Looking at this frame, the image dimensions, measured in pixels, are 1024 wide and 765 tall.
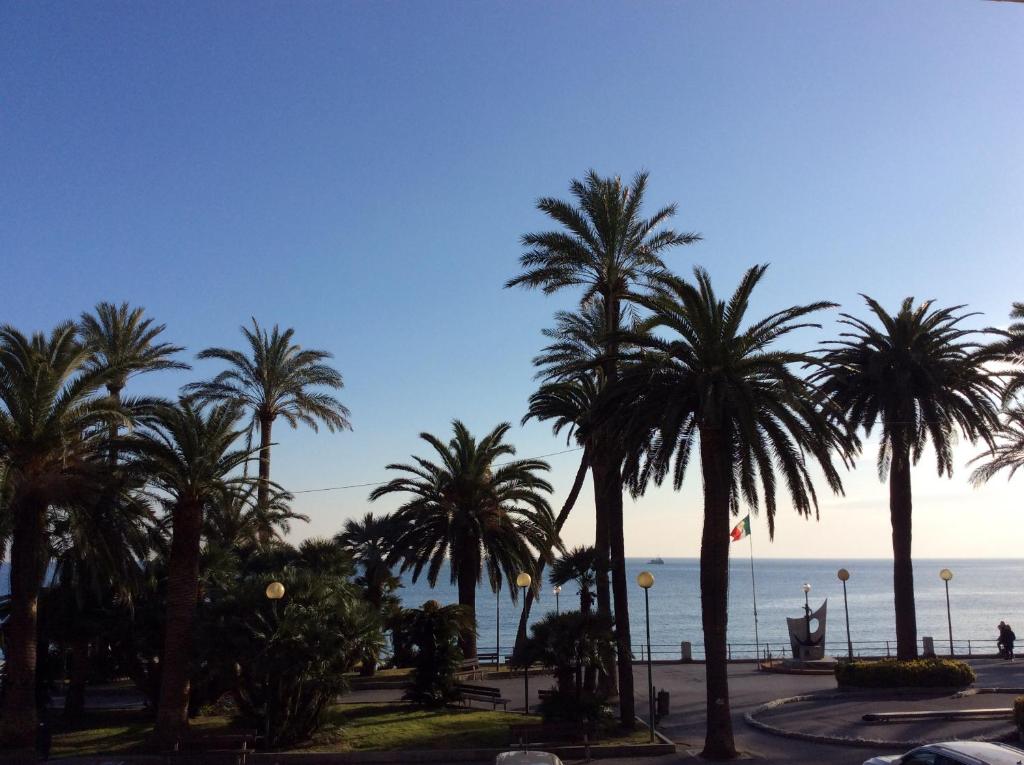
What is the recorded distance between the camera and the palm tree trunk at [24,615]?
2084 cm

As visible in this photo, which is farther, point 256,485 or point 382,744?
point 256,485

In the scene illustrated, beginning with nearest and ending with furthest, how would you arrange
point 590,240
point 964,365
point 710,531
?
point 710,531
point 590,240
point 964,365

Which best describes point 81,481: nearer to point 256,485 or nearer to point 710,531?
point 256,485

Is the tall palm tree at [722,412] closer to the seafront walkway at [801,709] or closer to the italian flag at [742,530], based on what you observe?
the seafront walkway at [801,709]

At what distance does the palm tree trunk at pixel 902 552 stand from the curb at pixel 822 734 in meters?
2.96

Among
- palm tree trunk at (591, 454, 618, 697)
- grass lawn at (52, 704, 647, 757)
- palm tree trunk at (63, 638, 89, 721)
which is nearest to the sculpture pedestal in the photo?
palm tree trunk at (591, 454, 618, 697)

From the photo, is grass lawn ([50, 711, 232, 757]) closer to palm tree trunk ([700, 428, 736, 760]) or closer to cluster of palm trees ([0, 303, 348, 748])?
cluster of palm trees ([0, 303, 348, 748])

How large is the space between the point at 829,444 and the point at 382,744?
1326 cm

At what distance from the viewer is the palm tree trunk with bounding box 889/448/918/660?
3048 cm

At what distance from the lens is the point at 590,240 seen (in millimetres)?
27000

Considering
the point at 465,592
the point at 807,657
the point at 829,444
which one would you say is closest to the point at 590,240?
the point at 829,444

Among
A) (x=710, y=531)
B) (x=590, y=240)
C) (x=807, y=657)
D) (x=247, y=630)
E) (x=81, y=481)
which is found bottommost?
(x=807, y=657)

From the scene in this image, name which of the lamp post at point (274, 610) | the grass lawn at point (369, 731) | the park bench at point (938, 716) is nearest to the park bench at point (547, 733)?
the grass lawn at point (369, 731)

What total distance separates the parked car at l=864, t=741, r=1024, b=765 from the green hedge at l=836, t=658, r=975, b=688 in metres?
14.8
